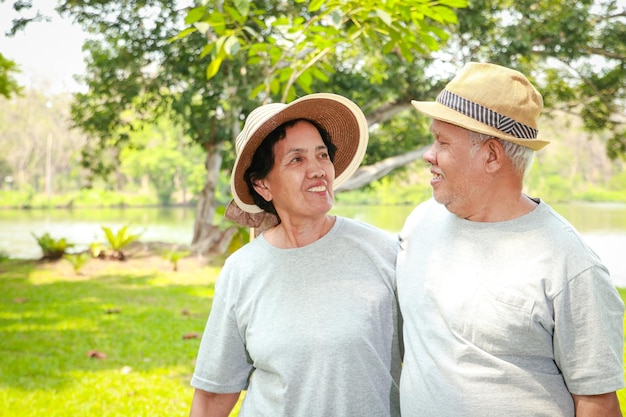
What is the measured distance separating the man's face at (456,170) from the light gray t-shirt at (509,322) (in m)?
0.08

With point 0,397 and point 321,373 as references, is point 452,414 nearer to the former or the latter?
point 321,373

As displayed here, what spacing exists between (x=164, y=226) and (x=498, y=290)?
26.7 metres

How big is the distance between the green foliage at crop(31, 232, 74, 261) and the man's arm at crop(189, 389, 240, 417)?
1214cm

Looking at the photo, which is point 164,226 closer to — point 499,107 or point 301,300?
point 301,300

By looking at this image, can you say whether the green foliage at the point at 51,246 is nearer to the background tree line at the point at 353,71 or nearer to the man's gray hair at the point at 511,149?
the background tree line at the point at 353,71

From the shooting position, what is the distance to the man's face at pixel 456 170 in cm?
184

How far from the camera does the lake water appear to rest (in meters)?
19.7

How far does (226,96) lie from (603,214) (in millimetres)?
28613

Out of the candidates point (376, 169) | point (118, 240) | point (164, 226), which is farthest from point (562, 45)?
point (164, 226)

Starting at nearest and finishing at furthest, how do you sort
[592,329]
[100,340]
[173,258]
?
[592,329] → [100,340] → [173,258]

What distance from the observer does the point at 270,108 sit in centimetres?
207

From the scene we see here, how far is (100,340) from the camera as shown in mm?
7047

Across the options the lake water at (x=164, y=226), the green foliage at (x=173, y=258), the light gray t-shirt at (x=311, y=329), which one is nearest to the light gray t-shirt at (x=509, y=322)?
the light gray t-shirt at (x=311, y=329)

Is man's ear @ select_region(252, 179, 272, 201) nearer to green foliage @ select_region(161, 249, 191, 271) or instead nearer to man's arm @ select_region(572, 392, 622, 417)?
man's arm @ select_region(572, 392, 622, 417)
